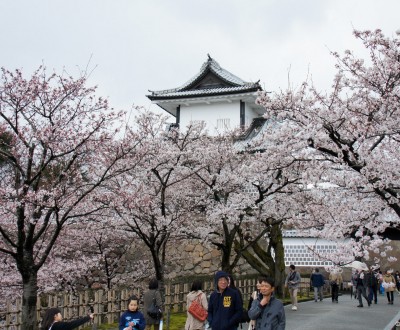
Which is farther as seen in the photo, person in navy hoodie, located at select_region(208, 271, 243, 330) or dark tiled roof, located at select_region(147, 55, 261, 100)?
dark tiled roof, located at select_region(147, 55, 261, 100)

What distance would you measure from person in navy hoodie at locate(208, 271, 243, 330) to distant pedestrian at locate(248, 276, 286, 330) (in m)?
1.04

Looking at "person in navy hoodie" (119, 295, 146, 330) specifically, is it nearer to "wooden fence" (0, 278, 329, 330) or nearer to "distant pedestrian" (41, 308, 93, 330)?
"distant pedestrian" (41, 308, 93, 330)

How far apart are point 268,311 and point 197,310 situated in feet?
8.83

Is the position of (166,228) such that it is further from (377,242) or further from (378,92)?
(378,92)

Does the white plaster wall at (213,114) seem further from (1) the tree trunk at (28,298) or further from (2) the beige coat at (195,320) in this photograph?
(2) the beige coat at (195,320)

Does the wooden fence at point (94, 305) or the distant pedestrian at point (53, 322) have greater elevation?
the distant pedestrian at point (53, 322)

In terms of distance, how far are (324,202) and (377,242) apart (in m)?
2.90

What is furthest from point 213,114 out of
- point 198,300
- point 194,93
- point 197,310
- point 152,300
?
point 197,310

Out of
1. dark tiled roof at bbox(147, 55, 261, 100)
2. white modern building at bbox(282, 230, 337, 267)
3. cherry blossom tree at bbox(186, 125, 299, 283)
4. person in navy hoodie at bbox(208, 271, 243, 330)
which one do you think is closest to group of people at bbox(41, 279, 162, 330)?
person in navy hoodie at bbox(208, 271, 243, 330)

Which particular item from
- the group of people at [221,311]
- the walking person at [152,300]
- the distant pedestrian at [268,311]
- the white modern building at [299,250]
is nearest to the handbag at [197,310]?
the group of people at [221,311]

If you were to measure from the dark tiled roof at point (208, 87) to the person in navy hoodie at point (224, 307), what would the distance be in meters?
20.2

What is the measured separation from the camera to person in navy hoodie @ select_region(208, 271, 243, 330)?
6.63 metres

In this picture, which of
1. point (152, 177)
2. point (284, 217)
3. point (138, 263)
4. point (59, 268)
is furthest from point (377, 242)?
point (138, 263)

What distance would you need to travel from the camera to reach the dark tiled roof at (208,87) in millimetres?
26928
